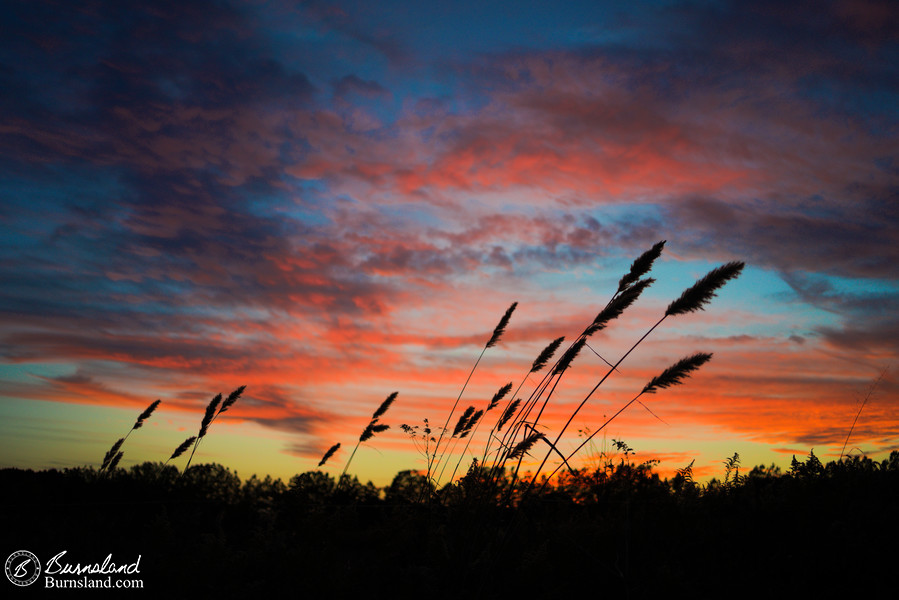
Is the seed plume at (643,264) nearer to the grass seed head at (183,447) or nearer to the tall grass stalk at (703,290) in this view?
the tall grass stalk at (703,290)

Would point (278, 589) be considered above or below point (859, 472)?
below

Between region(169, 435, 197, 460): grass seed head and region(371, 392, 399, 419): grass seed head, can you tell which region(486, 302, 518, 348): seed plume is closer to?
region(371, 392, 399, 419): grass seed head

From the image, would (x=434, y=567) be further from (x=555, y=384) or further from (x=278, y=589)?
(x=555, y=384)

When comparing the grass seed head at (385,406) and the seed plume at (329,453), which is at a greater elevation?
the grass seed head at (385,406)

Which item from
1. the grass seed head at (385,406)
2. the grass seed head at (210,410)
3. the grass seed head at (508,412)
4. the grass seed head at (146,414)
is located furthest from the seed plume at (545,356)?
the grass seed head at (146,414)

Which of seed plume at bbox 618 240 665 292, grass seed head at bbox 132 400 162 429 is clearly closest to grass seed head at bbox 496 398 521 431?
seed plume at bbox 618 240 665 292

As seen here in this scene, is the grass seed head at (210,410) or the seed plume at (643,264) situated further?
the grass seed head at (210,410)

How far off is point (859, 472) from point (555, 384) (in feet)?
10.1

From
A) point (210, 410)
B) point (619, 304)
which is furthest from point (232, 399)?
point (619, 304)

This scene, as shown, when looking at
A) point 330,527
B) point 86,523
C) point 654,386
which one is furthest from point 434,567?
point 86,523

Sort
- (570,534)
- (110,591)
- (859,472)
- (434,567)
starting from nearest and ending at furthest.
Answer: (110,591) → (434,567) → (570,534) → (859,472)

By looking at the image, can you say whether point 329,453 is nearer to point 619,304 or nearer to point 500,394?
point 500,394

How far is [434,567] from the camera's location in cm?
404

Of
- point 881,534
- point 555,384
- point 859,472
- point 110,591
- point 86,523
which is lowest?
point 110,591
